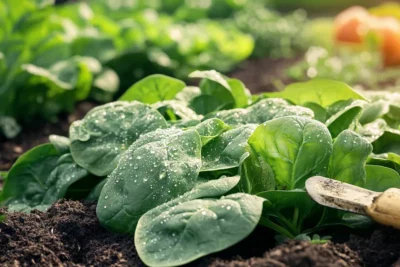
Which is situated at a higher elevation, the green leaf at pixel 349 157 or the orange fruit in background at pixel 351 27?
the green leaf at pixel 349 157

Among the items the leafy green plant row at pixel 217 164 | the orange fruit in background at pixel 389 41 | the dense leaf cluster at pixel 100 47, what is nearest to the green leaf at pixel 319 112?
the leafy green plant row at pixel 217 164

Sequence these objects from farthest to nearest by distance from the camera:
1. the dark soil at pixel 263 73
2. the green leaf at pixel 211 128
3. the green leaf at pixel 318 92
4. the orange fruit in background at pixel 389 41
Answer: the orange fruit in background at pixel 389 41 < the dark soil at pixel 263 73 < the green leaf at pixel 318 92 < the green leaf at pixel 211 128

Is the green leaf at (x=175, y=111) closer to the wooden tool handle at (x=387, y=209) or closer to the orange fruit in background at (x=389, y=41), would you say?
the wooden tool handle at (x=387, y=209)


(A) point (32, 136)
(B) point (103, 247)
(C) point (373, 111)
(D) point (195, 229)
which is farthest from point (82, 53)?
(D) point (195, 229)

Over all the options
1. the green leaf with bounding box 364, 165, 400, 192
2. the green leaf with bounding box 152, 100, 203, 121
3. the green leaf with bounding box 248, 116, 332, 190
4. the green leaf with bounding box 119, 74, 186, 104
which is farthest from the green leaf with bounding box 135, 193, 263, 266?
the green leaf with bounding box 119, 74, 186, 104

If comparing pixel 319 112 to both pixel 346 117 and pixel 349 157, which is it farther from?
pixel 349 157

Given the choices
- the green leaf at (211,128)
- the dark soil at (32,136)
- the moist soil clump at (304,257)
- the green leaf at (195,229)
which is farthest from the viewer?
the dark soil at (32,136)
